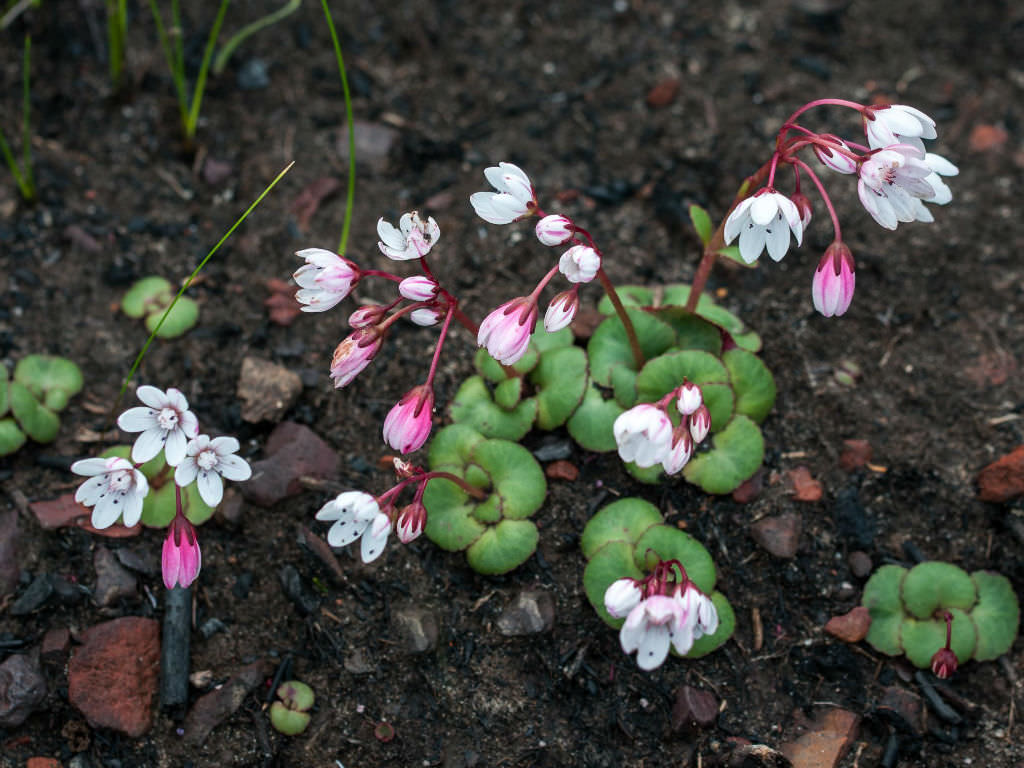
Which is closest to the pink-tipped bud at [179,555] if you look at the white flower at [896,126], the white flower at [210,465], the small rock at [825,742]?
the white flower at [210,465]

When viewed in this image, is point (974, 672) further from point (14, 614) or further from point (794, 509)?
point (14, 614)

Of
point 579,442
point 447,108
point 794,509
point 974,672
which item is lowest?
point 974,672

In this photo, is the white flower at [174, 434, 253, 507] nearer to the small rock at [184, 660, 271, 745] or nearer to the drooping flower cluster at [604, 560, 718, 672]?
the small rock at [184, 660, 271, 745]

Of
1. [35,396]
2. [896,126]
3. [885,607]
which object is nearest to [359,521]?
[35,396]

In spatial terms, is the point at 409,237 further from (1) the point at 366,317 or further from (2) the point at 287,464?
(2) the point at 287,464

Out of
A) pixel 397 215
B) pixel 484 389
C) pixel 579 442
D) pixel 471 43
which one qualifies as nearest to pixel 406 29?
pixel 471 43

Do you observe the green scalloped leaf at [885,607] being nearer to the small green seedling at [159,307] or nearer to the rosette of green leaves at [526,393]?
the rosette of green leaves at [526,393]
